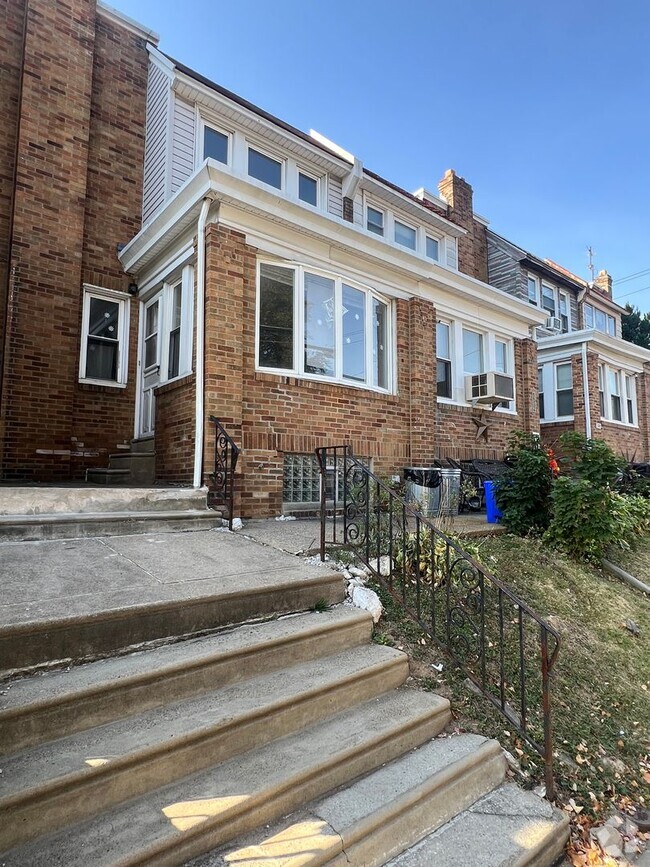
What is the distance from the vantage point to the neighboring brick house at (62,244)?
663cm

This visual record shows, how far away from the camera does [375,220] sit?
11477 millimetres

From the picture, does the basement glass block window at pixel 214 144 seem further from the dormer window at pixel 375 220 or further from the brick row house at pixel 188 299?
the dormer window at pixel 375 220

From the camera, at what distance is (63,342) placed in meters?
6.91

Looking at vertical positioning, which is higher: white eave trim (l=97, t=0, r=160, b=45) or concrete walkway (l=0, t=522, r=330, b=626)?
white eave trim (l=97, t=0, r=160, b=45)

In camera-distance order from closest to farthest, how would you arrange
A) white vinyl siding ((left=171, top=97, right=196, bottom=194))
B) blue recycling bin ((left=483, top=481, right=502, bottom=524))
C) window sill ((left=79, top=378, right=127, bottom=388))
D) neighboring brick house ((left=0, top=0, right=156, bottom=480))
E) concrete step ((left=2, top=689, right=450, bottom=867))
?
1. concrete step ((left=2, top=689, right=450, bottom=867))
2. blue recycling bin ((left=483, top=481, right=502, bottom=524))
3. neighboring brick house ((left=0, top=0, right=156, bottom=480))
4. window sill ((left=79, top=378, right=127, bottom=388))
5. white vinyl siding ((left=171, top=97, right=196, bottom=194))

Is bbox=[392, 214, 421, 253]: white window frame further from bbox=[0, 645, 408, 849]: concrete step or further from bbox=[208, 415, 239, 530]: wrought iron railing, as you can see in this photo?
bbox=[0, 645, 408, 849]: concrete step

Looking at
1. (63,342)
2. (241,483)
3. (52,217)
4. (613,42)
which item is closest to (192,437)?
(241,483)

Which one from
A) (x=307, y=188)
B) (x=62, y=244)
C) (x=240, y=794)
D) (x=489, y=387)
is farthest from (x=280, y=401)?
(x=307, y=188)

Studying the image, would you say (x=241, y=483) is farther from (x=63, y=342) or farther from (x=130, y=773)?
(x=130, y=773)

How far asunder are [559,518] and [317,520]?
2.76 meters

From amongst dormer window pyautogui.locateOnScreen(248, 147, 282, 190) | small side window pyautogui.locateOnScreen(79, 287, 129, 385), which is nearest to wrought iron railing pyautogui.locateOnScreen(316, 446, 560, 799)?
small side window pyautogui.locateOnScreen(79, 287, 129, 385)

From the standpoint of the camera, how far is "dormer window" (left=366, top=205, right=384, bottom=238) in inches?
444

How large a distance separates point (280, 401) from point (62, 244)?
3979 mm

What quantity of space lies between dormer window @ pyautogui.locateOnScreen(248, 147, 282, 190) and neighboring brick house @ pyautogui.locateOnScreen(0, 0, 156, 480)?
2174 millimetres
